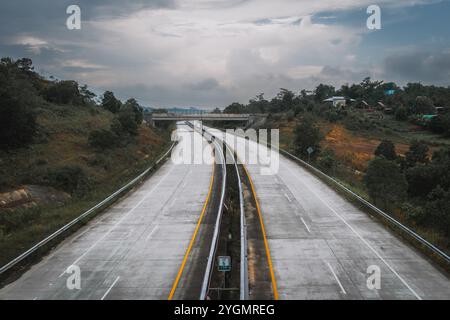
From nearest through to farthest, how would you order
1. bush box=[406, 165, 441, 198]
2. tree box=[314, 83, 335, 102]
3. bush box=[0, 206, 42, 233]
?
bush box=[0, 206, 42, 233] → bush box=[406, 165, 441, 198] → tree box=[314, 83, 335, 102]

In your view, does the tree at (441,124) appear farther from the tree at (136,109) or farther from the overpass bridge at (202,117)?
the tree at (136,109)

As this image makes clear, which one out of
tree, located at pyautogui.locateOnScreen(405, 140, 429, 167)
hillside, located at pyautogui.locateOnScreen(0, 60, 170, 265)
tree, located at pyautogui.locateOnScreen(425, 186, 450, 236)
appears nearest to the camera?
hillside, located at pyautogui.locateOnScreen(0, 60, 170, 265)

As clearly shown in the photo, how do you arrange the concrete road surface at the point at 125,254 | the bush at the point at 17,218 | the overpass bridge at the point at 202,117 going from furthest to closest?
the overpass bridge at the point at 202,117
the bush at the point at 17,218
the concrete road surface at the point at 125,254

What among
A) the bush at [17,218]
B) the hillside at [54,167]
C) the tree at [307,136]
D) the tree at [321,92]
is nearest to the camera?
the bush at [17,218]

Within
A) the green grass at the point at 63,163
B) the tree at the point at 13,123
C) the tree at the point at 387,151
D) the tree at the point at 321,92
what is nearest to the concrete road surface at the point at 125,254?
the green grass at the point at 63,163

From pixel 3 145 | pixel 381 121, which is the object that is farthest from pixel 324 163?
pixel 381 121

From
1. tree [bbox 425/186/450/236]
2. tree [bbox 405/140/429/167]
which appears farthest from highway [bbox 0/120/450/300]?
tree [bbox 405/140/429/167]

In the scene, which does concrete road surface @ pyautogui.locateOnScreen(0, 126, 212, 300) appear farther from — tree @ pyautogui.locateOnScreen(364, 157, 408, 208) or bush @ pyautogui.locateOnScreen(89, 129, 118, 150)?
bush @ pyautogui.locateOnScreen(89, 129, 118, 150)
